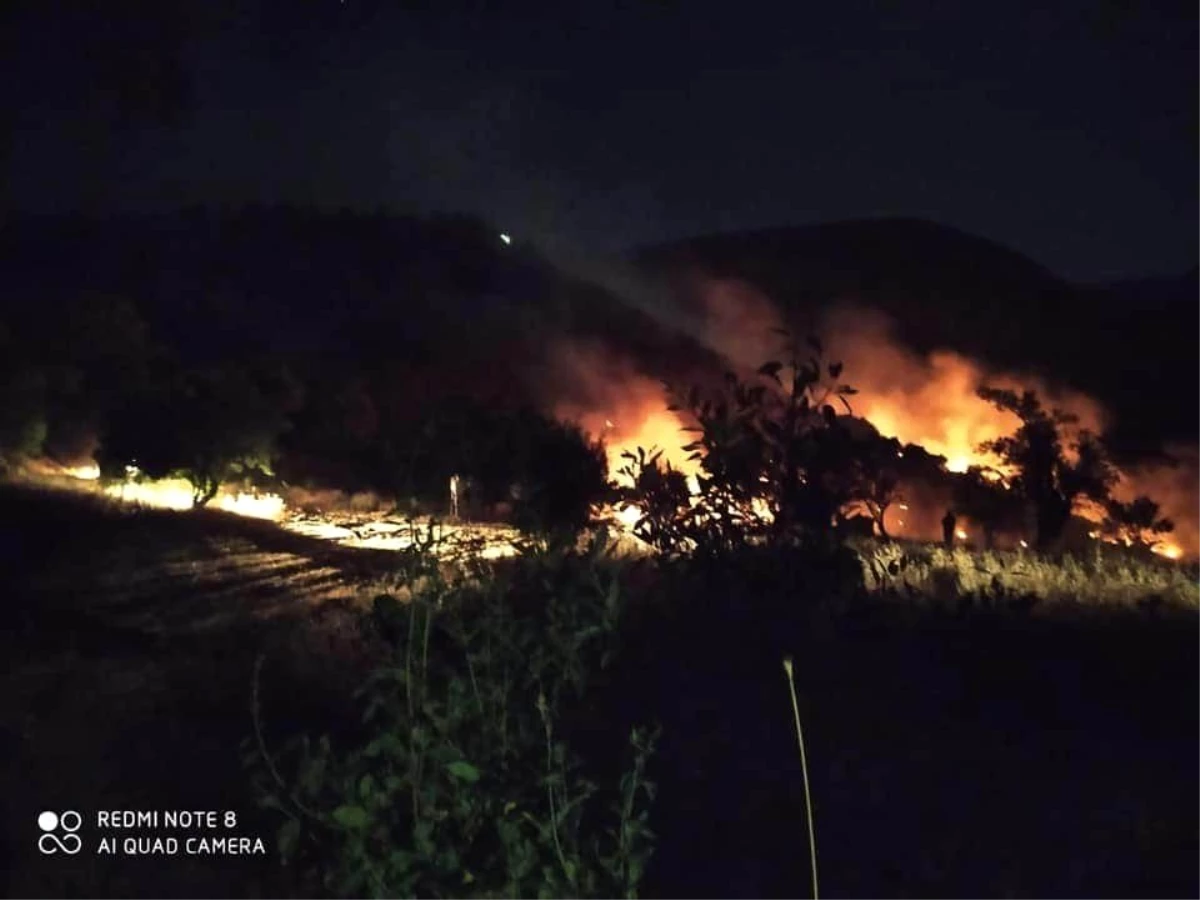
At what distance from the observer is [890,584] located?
8430 mm

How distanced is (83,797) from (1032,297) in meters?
38.2

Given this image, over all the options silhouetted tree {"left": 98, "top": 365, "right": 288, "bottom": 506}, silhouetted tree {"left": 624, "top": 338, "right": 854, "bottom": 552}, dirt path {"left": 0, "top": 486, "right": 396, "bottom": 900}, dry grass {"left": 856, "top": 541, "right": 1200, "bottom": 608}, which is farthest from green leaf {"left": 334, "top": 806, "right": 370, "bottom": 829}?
silhouetted tree {"left": 98, "top": 365, "right": 288, "bottom": 506}

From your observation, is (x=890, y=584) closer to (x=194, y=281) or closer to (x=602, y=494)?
(x=602, y=494)

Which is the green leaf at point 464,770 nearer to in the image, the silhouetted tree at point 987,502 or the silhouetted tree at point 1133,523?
the silhouetted tree at point 987,502

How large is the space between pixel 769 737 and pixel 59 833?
290 centimetres

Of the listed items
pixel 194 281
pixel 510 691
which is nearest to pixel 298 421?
pixel 510 691

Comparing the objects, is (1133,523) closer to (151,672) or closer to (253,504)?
(253,504)

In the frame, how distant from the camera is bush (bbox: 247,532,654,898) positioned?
3309 millimetres

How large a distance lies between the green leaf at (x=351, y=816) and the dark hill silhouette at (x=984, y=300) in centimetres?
2052

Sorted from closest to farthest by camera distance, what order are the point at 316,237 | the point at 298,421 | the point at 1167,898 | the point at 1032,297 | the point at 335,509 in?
the point at 1167,898 → the point at 335,509 → the point at 298,421 → the point at 1032,297 → the point at 316,237

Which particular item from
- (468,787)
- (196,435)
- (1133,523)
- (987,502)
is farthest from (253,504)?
(468,787)

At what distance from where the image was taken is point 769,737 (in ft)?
17.7

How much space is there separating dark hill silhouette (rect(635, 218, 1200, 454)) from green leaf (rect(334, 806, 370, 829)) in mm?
20519

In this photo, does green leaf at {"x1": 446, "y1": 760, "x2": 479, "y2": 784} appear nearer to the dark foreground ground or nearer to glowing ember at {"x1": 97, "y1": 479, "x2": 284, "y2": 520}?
the dark foreground ground
